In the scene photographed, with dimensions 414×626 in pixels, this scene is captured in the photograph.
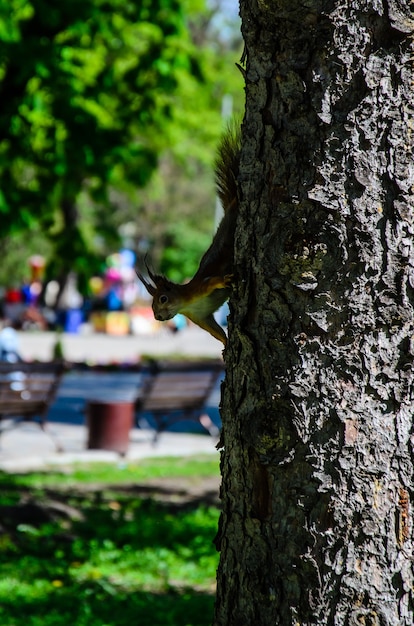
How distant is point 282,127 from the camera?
2.32 metres

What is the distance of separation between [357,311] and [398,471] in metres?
0.42

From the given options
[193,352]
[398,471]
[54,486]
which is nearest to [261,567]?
[398,471]

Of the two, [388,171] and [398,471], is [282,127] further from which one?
[398,471]

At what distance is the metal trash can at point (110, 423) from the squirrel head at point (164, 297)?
7.57 m

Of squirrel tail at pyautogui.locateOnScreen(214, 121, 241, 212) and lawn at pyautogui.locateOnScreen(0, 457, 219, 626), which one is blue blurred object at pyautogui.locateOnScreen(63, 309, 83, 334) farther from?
squirrel tail at pyautogui.locateOnScreen(214, 121, 241, 212)

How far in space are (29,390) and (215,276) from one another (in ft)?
25.4

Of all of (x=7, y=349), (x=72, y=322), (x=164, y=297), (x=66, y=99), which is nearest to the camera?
(x=164, y=297)

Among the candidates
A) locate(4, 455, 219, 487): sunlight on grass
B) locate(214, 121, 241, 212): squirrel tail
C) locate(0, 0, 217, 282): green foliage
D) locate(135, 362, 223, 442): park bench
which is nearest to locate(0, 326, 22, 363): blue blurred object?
locate(135, 362, 223, 442): park bench

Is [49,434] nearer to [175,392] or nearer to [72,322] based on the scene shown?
[175,392]

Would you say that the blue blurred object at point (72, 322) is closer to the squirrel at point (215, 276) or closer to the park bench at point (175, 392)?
the park bench at point (175, 392)

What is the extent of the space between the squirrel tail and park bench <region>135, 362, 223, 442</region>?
324 inches

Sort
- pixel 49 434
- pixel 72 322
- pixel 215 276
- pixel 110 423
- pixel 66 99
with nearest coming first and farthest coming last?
pixel 215 276 < pixel 66 99 < pixel 110 423 < pixel 49 434 < pixel 72 322

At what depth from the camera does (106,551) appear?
6.00m

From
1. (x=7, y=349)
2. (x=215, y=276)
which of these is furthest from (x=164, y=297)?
(x=7, y=349)
